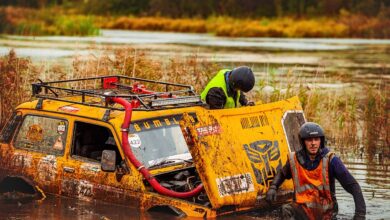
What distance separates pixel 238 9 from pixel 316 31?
17725 millimetres

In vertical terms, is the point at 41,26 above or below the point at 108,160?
above

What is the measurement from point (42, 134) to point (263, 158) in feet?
9.10

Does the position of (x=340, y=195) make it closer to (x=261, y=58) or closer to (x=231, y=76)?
(x=231, y=76)

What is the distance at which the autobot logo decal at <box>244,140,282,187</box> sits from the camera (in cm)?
997

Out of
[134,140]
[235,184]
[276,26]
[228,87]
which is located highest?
[276,26]

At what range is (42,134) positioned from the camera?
1098 centimetres

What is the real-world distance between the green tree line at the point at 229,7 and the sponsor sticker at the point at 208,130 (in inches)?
2148

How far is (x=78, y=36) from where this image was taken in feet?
160

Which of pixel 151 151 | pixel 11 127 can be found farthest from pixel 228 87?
pixel 11 127

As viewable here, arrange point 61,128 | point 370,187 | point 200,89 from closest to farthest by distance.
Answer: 1. point 61,128
2. point 370,187
3. point 200,89

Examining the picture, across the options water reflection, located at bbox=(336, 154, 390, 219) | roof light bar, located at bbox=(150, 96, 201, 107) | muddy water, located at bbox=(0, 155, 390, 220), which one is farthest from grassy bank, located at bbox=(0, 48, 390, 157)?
roof light bar, located at bbox=(150, 96, 201, 107)

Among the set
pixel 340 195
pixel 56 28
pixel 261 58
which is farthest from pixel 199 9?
pixel 340 195

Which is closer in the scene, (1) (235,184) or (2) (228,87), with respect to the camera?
(1) (235,184)

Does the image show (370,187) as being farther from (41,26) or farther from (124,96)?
(41,26)
